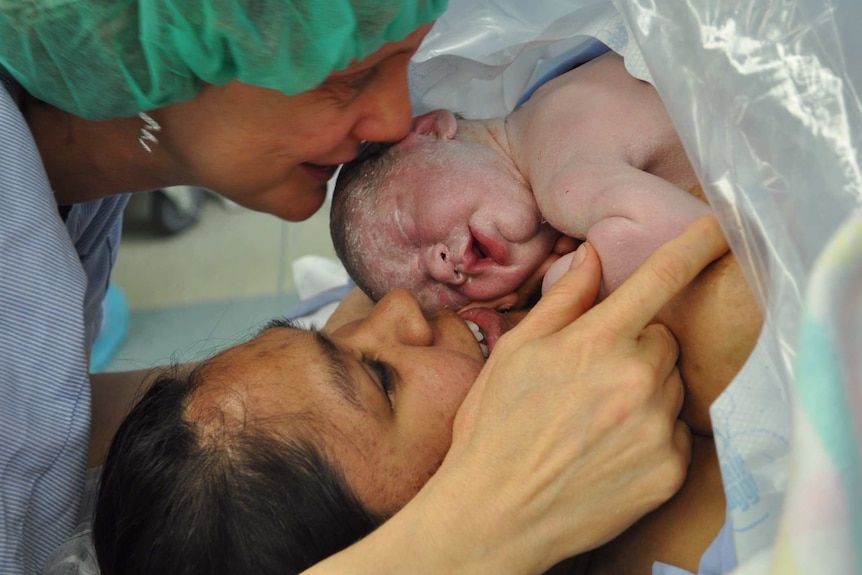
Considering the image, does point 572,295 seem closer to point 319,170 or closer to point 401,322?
point 401,322

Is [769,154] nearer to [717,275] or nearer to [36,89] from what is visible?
[717,275]

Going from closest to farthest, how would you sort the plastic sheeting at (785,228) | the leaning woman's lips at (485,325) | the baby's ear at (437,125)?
the plastic sheeting at (785,228) < the leaning woman's lips at (485,325) < the baby's ear at (437,125)

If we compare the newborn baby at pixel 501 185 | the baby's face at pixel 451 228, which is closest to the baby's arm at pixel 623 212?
the newborn baby at pixel 501 185

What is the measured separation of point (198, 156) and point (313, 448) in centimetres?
38

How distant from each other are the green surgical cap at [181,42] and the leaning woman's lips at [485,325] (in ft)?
1.18

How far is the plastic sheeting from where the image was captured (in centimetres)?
51

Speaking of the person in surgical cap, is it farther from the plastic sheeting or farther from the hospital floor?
the hospital floor

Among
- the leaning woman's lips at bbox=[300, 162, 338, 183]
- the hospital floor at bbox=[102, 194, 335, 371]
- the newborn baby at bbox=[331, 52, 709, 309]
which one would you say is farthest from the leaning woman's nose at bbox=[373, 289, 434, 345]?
the hospital floor at bbox=[102, 194, 335, 371]

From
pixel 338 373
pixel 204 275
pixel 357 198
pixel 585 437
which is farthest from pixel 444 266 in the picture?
pixel 204 275

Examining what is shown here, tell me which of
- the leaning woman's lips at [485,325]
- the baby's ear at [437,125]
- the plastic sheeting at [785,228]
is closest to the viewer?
the plastic sheeting at [785,228]

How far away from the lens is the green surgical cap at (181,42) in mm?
819

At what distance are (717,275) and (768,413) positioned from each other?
152 millimetres

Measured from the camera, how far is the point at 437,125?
1184 mm

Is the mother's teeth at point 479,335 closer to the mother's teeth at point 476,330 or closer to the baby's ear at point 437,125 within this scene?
the mother's teeth at point 476,330
